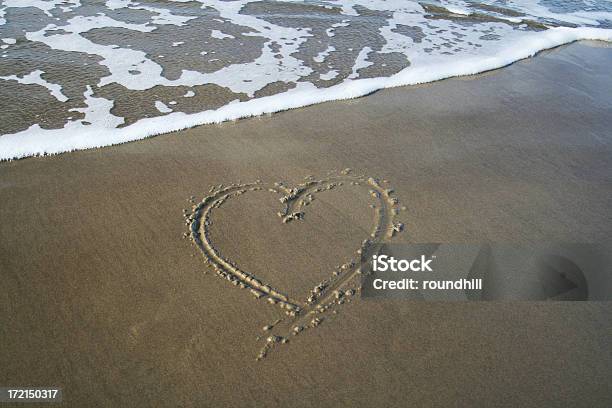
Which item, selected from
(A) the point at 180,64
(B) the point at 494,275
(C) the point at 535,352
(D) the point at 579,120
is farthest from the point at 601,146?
(A) the point at 180,64

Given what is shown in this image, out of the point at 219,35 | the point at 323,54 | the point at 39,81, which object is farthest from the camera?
the point at 219,35

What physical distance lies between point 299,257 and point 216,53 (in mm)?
3819

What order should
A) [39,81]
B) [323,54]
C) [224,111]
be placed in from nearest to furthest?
1. [224,111]
2. [39,81]
3. [323,54]

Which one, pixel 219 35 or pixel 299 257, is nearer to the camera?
pixel 299 257

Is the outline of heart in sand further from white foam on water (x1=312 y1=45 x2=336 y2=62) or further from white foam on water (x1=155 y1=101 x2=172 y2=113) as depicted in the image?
white foam on water (x1=312 y1=45 x2=336 y2=62)

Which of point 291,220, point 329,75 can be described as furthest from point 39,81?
point 291,220

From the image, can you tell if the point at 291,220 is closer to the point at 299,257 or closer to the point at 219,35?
the point at 299,257

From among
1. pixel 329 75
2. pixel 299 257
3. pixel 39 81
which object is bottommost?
pixel 39 81

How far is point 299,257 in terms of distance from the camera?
305cm

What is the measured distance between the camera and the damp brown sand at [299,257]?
2.36 meters

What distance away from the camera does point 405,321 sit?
266cm

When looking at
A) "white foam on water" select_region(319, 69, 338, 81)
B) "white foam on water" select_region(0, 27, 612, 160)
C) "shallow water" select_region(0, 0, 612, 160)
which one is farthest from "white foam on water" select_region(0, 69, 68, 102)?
"white foam on water" select_region(319, 69, 338, 81)

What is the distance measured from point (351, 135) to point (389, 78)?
4.94 feet

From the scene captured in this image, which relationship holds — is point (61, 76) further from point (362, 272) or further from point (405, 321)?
point (405, 321)
